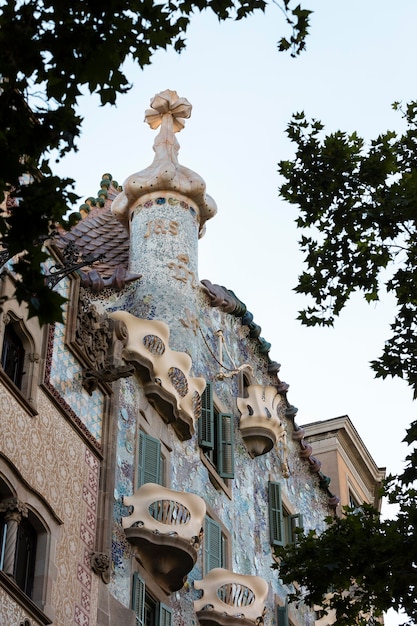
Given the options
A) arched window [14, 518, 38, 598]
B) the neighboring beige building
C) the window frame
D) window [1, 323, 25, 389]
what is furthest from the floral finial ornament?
arched window [14, 518, 38, 598]

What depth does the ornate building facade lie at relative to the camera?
1573cm

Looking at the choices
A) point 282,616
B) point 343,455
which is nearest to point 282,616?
point 282,616

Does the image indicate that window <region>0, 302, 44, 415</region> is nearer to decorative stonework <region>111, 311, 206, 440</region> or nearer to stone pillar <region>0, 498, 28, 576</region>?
stone pillar <region>0, 498, 28, 576</region>

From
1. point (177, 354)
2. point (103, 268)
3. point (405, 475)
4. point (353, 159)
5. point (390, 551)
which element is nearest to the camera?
point (390, 551)

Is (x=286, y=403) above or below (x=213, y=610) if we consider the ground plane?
above

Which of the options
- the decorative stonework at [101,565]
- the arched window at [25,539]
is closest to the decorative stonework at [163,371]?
the decorative stonework at [101,565]

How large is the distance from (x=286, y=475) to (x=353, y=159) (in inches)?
409

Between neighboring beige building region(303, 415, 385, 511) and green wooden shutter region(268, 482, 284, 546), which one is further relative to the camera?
neighboring beige building region(303, 415, 385, 511)

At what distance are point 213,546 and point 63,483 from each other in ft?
15.6

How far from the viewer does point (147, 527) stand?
17.7m

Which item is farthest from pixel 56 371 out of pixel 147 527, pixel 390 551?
pixel 390 551

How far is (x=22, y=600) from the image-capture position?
14359 millimetres

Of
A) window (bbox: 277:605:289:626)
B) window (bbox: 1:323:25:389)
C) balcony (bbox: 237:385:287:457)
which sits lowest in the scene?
window (bbox: 1:323:25:389)

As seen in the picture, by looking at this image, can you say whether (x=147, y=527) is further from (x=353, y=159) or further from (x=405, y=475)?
(x=353, y=159)
